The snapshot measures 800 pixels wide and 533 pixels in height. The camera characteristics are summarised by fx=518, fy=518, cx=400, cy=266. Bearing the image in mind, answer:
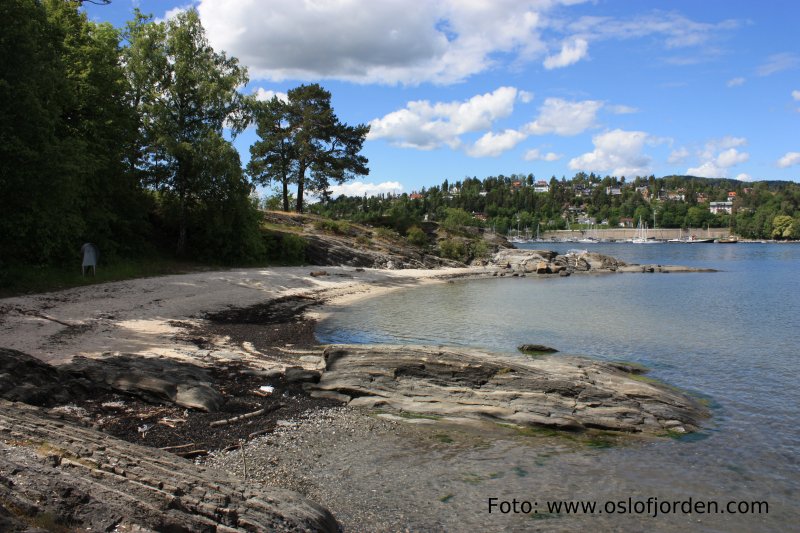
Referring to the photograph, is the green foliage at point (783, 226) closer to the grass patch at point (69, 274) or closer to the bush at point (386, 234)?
the bush at point (386, 234)

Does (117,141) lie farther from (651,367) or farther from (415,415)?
(651,367)

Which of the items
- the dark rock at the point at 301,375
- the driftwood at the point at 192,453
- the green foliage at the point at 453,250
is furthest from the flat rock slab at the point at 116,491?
the green foliage at the point at 453,250

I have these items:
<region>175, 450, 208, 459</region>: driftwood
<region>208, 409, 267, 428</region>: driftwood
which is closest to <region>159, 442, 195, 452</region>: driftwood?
<region>175, 450, 208, 459</region>: driftwood

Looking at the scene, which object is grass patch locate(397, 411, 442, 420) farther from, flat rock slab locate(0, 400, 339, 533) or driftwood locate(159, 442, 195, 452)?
flat rock slab locate(0, 400, 339, 533)

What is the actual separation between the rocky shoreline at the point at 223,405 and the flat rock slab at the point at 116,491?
0.02 meters

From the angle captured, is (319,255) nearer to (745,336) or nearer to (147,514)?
(745,336)

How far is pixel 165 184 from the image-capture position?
34250 mm

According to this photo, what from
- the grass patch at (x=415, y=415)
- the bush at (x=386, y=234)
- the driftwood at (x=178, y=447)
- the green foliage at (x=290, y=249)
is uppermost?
the bush at (x=386, y=234)

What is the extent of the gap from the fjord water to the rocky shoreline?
128 centimetres

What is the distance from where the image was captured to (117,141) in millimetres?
28844

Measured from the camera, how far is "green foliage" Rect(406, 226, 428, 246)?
208 ft

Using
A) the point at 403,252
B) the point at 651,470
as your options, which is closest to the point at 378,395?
the point at 651,470

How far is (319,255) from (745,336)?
33.1 metres

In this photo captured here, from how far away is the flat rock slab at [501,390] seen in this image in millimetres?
11195
